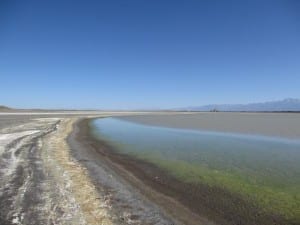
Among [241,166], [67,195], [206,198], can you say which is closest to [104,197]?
[67,195]

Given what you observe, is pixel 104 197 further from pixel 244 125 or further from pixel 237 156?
pixel 244 125

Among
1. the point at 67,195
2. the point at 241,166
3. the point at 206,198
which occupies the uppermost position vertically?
the point at 67,195

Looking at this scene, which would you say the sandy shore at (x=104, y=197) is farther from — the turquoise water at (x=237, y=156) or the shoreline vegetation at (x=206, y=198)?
the turquoise water at (x=237, y=156)

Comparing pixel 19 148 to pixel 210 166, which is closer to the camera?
pixel 210 166

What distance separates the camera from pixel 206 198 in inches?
387

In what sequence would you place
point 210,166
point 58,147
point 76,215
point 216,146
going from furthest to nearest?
point 216,146 < point 58,147 < point 210,166 < point 76,215

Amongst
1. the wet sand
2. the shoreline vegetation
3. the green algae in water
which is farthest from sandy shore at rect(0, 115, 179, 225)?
the wet sand

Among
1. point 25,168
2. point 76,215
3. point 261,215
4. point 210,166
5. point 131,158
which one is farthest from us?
point 131,158

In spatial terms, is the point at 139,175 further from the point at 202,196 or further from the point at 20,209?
the point at 20,209

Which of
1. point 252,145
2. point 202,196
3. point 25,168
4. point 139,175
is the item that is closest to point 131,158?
point 139,175

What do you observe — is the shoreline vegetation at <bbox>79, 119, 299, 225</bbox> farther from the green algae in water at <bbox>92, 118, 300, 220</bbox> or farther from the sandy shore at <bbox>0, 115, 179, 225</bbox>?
the sandy shore at <bbox>0, 115, 179, 225</bbox>

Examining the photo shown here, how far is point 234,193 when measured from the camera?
33.7 feet

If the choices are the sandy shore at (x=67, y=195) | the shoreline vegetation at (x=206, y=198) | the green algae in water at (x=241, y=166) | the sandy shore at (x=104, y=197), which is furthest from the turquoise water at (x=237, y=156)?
the sandy shore at (x=67, y=195)

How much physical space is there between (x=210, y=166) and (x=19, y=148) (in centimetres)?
1024
